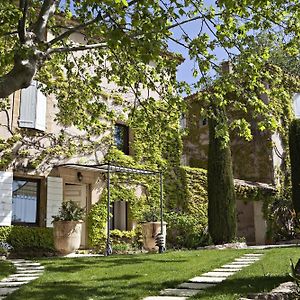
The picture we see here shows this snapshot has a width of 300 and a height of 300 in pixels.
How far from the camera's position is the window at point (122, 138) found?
16.7 metres

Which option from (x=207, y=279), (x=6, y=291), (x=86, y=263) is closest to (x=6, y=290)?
(x=6, y=291)

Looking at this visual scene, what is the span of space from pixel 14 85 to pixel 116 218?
35.9ft

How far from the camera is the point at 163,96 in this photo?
886 cm

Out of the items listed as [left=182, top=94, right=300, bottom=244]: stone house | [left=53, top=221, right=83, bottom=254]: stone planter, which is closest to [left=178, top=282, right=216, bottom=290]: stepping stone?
[left=53, top=221, right=83, bottom=254]: stone planter

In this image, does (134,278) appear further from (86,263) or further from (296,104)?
(296,104)

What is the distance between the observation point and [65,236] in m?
11.8

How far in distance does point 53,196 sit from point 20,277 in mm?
6545

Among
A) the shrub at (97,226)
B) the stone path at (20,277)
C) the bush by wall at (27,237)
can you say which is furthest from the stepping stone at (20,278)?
the shrub at (97,226)

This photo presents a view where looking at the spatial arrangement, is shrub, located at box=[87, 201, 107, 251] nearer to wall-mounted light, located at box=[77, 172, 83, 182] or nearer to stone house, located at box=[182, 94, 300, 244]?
wall-mounted light, located at box=[77, 172, 83, 182]

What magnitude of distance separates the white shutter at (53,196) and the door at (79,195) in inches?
28.7

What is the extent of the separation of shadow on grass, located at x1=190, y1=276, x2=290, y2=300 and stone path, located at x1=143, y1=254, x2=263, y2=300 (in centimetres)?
18

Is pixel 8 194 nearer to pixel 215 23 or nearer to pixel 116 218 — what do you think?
pixel 116 218

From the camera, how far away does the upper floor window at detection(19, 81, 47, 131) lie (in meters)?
13.8

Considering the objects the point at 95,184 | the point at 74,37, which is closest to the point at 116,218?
the point at 95,184
